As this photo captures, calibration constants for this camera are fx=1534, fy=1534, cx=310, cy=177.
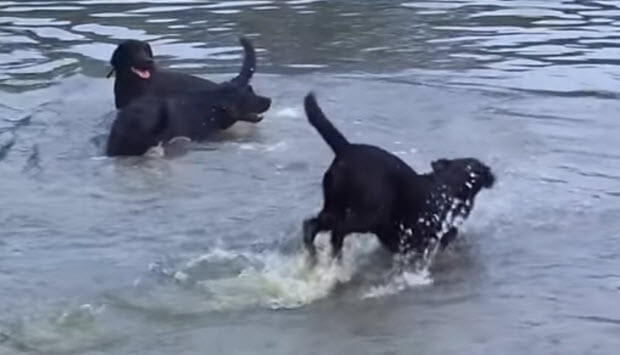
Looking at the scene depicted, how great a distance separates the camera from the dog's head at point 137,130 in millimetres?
8648

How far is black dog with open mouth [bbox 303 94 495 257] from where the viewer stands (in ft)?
20.3

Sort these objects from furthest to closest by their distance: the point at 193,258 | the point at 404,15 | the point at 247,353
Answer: the point at 404,15, the point at 193,258, the point at 247,353

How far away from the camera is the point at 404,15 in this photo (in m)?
13.6

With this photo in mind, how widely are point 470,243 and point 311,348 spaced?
1.48m

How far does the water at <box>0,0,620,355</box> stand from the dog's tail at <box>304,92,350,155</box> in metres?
0.50

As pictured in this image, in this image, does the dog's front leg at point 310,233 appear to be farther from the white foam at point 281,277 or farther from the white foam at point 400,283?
the white foam at point 400,283

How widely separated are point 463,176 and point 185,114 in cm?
260

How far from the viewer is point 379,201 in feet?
20.4

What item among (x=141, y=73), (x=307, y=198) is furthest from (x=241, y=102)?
(x=307, y=198)

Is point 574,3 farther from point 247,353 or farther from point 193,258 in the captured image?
point 247,353

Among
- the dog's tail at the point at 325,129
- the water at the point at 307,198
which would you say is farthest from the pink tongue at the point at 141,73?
the dog's tail at the point at 325,129

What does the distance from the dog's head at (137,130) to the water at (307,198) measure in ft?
0.33

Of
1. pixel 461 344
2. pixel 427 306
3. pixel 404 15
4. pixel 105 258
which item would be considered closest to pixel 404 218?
pixel 427 306

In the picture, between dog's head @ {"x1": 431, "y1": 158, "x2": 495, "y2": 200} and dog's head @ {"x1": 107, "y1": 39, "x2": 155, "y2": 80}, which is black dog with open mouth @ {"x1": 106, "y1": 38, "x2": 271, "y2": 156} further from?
dog's head @ {"x1": 431, "y1": 158, "x2": 495, "y2": 200}
